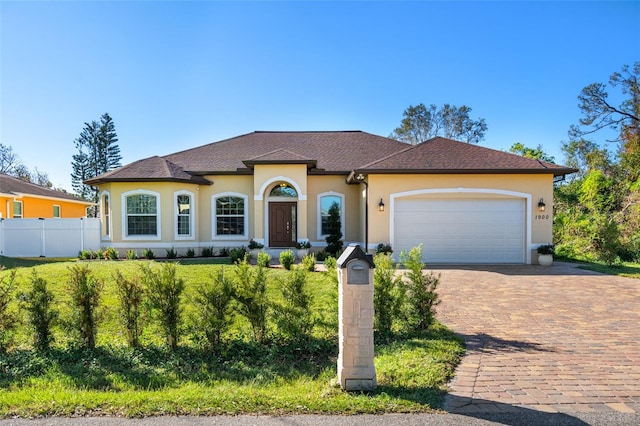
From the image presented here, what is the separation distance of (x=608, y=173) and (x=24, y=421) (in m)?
34.9

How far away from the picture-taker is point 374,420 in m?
3.20

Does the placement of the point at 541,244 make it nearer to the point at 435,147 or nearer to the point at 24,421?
the point at 435,147

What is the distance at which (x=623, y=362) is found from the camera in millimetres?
4539

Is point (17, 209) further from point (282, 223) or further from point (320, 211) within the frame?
point (320, 211)

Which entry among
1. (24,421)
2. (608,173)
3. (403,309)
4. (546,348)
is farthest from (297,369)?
(608,173)

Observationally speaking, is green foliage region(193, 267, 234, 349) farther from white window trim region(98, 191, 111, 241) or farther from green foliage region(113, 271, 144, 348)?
white window trim region(98, 191, 111, 241)

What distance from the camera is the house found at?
13.7 meters

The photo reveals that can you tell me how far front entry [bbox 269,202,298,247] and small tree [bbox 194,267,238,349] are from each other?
11227 mm

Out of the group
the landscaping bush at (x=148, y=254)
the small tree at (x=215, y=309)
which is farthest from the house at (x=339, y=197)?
the small tree at (x=215, y=309)

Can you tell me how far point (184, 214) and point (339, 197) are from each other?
6943 millimetres

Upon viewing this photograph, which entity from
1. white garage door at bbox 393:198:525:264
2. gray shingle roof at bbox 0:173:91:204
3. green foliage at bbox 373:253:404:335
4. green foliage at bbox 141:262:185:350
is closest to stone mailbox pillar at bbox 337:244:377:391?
Answer: green foliage at bbox 373:253:404:335

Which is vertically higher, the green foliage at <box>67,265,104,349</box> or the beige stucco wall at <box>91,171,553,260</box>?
the beige stucco wall at <box>91,171,553,260</box>

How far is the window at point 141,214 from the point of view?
1577 cm

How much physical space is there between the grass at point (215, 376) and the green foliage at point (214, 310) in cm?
20
